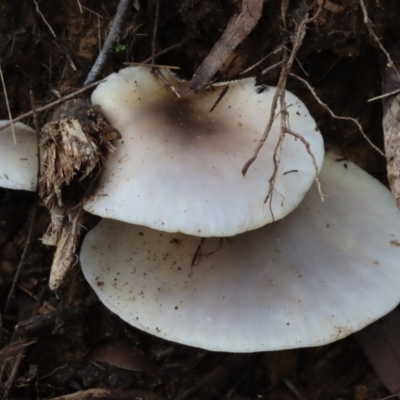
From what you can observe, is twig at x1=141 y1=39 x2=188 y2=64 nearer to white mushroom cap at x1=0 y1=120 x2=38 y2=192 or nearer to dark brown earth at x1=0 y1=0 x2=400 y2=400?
dark brown earth at x1=0 y1=0 x2=400 y2=400

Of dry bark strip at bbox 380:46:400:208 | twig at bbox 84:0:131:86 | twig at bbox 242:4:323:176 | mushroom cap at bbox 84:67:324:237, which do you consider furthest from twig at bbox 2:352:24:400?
dry bark strip at bbox 380:46:400:208

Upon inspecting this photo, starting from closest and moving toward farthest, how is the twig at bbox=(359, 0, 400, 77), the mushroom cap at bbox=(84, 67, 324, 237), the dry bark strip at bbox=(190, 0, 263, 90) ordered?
the mushroom cap at bbox=(84, 67, 324, 237)
the twig at bbox=(359, 0, 400, 77)
the dry bark strip at bbox=(190, 0, 263, 90)

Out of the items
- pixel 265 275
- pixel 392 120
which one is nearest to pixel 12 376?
pixel 265 275

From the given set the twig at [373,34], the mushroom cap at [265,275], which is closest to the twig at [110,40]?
the mushroom cap at [265,275]

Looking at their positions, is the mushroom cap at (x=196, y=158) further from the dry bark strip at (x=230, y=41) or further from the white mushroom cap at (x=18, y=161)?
the white mushroom cap at (x=18, y=161)

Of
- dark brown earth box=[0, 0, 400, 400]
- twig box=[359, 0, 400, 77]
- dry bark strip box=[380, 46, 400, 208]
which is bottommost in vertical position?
dark brown earth box=[0, 0, 400, 400]

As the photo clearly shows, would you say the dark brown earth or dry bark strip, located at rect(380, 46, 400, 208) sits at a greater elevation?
dry bark strip, located at rect(380, 46, 400, 208)
